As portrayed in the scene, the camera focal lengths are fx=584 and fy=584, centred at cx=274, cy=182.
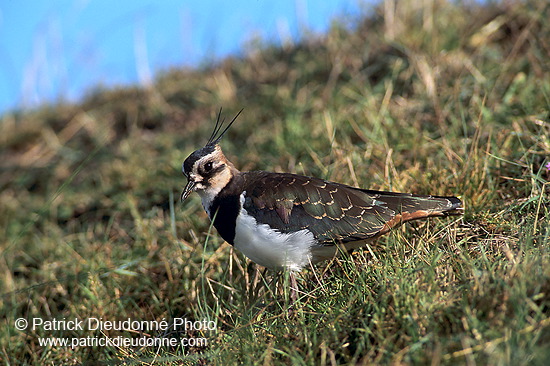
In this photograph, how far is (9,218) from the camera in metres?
6.44

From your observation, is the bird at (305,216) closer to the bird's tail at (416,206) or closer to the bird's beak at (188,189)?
the bird's tail at (416,206)

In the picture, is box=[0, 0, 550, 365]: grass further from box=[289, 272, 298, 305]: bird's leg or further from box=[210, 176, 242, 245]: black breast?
box=[210, 176, 242, 245]: black breast

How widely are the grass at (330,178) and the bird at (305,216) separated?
0.14 meters

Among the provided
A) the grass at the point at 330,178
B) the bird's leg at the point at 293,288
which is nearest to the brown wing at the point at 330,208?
the grass at the point at 330,178

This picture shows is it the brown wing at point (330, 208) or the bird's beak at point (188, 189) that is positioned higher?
the bird's beak at point (188, 189)

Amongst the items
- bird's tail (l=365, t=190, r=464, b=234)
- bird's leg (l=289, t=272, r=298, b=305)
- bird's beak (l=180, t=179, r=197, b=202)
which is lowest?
bird's leg (l=289, t=272, r=298, b=305)

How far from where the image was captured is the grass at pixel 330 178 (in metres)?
2.64

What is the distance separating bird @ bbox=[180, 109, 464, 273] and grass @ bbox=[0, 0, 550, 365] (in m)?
0.14

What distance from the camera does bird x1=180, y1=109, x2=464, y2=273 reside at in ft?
10.9

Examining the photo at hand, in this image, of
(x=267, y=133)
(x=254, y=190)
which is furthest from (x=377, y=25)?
(x=254, y=190)

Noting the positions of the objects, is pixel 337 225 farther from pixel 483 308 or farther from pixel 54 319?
pixel 54 319

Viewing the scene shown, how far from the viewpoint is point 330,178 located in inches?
176

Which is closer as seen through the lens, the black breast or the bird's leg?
the bird's leg

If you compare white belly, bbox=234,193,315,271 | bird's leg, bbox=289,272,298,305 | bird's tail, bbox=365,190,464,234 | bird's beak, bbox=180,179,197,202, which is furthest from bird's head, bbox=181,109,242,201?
bird's tail, bbox=365,190,464,234
